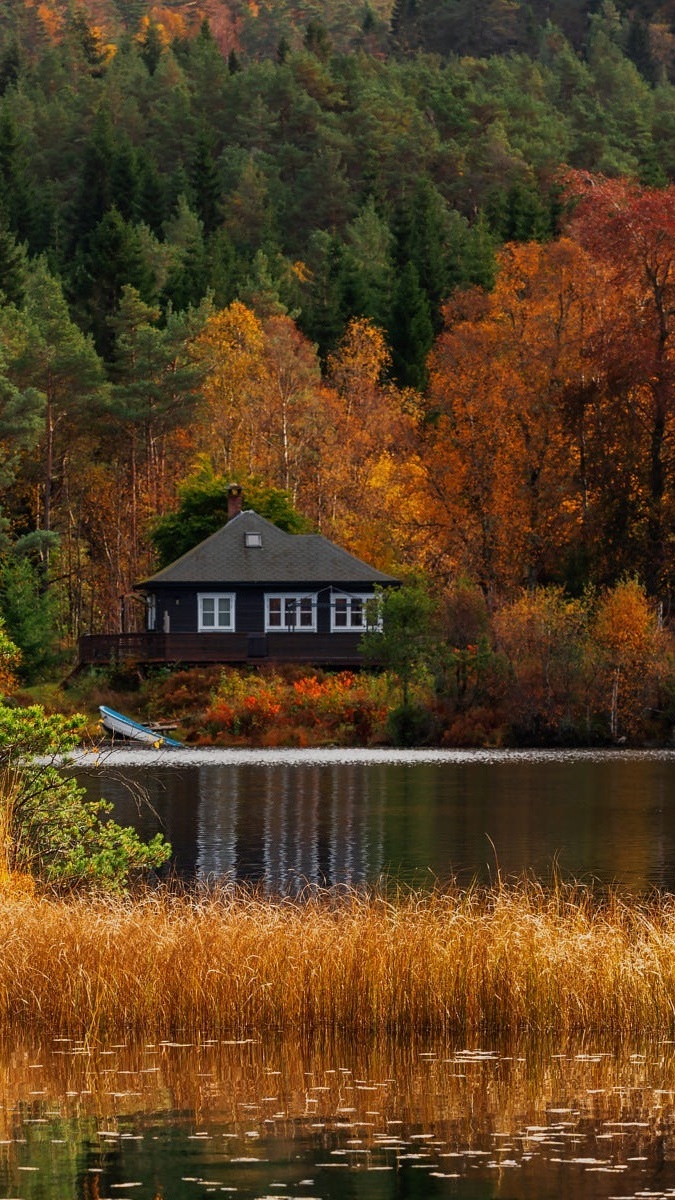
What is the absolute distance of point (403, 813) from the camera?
4331cm

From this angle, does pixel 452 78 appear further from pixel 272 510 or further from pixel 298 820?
pixel 298 820

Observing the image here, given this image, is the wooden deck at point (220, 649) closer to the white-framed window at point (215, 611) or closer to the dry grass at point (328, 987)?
the white-framed window at point (215, 611)

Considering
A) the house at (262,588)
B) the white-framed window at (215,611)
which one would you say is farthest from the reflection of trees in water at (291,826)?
the white-framed window at (215,611)

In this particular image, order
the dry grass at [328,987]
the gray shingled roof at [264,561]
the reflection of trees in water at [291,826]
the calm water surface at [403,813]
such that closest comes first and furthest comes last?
the dry grass at [328,987] → the reflection of trees in water at [291,826] → the calm water surface at [403,813] → the gray shingled roof at [264,561]

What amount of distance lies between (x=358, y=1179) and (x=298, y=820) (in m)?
28.2

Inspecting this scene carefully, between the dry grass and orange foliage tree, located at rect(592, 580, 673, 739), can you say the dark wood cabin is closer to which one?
orange foliage tree, located at rect(592, 580, 673, 739)

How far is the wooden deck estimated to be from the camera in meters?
75.5

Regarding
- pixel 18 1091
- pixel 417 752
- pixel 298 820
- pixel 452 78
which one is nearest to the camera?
pixel 18 1091

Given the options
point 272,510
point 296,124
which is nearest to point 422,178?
point 296,124

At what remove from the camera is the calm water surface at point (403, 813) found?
32844mm

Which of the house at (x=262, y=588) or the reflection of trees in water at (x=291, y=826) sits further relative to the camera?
the house at (x=262, y=588)

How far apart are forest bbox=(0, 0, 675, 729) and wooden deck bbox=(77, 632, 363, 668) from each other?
389cm

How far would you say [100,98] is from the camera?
158625 millimetres

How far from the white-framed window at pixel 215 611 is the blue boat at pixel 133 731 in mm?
11469
